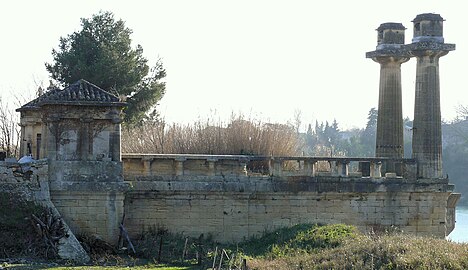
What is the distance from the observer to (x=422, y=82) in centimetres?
2875

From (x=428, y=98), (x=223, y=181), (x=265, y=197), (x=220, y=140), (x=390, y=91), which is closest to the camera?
(x=223, y=181)

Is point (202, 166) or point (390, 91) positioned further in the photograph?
point (390, 91)

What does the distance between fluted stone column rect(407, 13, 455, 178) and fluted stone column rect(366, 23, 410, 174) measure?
1.93 m

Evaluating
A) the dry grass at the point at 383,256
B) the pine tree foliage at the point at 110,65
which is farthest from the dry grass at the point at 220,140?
the dry grass at the point at 383,256

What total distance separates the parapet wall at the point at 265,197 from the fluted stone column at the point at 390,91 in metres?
2.66

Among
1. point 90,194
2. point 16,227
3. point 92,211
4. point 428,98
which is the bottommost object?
point 16,227

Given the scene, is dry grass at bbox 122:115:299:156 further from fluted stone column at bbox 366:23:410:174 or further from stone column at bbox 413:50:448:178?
stone column at bbox 413:50:448:178

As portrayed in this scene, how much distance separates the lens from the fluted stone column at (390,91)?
101ft

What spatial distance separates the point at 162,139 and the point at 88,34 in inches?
239

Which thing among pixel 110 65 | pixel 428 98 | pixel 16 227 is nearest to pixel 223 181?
pixel 16 227

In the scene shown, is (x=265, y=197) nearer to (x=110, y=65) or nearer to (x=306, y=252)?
(x=306, y=252)

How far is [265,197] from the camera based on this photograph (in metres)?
27.4

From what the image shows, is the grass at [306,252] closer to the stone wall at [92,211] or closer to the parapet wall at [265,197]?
the parapet wall at [265,197]

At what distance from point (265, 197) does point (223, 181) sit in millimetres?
1362
